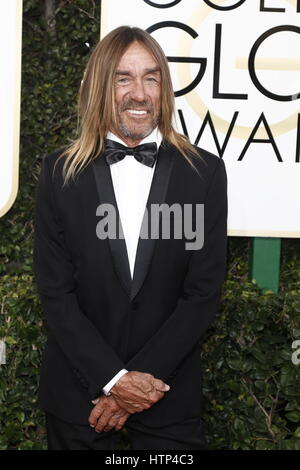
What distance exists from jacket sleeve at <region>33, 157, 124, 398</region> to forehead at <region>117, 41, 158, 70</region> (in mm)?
461

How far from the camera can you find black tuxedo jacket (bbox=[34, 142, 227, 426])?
7.61 feet

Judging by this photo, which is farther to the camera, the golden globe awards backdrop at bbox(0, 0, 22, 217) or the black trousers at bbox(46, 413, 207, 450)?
the golden globe awards backdrop at bbox(0, 0, 22, 217)

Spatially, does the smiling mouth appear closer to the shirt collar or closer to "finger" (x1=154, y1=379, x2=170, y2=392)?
the shirt collar

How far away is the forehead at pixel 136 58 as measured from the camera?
7.93 feet

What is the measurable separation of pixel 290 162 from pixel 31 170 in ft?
5.27

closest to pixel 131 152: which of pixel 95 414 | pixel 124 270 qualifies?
pixel 124 270

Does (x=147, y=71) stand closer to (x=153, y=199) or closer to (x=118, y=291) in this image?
(x=153, y=199)

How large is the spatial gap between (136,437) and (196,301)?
529 mm

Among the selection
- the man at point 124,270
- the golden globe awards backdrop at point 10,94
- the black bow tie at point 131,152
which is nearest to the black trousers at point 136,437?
the man at point 124,270

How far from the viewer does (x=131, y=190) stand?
2.46m

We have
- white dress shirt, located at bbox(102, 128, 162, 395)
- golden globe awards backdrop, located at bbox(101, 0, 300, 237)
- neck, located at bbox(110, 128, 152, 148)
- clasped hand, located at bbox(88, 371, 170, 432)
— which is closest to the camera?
clasped hand, located at bbox(88, 371, 170, 432)

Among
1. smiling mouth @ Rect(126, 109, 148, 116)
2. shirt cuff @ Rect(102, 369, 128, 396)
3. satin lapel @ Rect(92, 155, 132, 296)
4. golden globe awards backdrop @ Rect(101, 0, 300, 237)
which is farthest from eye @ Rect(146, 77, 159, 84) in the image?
golden globe awards backdrop @ Rect(101, 0, 300, 237)
